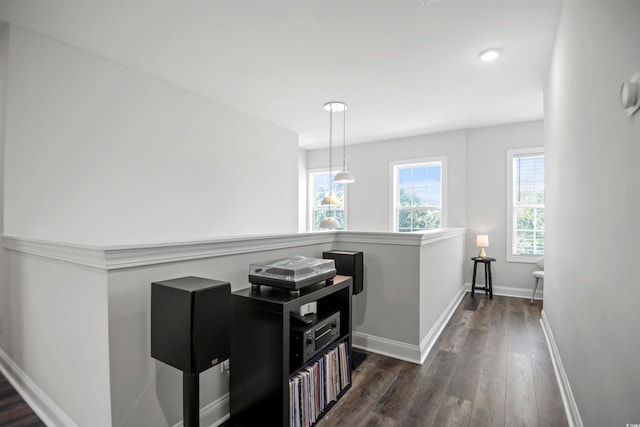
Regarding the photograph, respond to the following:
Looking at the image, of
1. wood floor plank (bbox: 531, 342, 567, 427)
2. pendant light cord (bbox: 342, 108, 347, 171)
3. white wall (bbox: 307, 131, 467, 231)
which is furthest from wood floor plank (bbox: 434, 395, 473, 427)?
white wall (bbox: 307, 131, 467, 231)

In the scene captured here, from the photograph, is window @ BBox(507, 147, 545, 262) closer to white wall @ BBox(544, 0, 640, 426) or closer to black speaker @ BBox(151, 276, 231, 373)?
white wall @ BBox(544, 0, 640, 426)

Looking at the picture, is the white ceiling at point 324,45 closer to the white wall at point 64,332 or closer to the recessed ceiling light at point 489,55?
the recessed ceiling light at point 489,55

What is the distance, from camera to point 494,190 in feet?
16.3

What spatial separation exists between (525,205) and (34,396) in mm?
5833

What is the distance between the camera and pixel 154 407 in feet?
5.13

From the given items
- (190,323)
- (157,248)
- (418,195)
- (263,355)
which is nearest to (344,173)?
(418,195)

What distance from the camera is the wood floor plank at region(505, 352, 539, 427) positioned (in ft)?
6.19

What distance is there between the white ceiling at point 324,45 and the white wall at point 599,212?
578 millimetres

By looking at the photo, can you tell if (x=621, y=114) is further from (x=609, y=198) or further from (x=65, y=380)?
(x=65, y=380)

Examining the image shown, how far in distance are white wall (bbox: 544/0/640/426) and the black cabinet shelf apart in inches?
53.1

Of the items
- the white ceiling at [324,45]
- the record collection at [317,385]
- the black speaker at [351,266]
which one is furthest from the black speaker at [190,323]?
the white ceiling at [324,45]

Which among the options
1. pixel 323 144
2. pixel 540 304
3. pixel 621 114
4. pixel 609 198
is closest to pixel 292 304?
pixel 609 198

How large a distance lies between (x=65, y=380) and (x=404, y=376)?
7.10 ft

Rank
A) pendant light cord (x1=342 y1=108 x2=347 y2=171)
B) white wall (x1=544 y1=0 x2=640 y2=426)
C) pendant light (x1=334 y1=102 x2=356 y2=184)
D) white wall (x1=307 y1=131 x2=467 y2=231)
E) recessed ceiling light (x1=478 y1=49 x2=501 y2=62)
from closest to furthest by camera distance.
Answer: white wall (x1=544 y1=0 x2=640 y2=426)
recessed ceiling light (x1=478 y1=49 x2=501 y2=62)
pendant light (x1=334 y1=102 x2=356 y2=184)
pendant light cord (x1=342 y1=108 x2=347 y2=171)
white wall (x1=307 y1=131 x2=467 y2=231)
